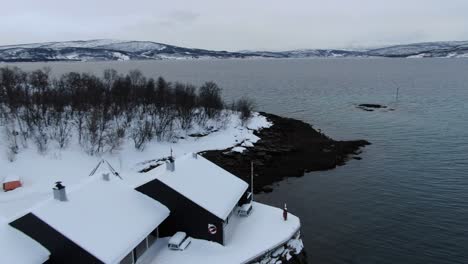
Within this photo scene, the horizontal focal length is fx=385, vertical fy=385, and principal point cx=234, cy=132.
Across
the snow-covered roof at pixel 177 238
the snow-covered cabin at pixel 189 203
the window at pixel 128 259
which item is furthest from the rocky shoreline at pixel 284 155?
the window at pixel 128 259

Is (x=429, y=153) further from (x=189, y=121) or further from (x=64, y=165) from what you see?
(x=64, y=165)

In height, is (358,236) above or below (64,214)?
below

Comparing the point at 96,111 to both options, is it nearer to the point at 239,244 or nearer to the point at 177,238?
the point at 177,238

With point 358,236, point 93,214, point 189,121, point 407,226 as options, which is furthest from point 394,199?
point 189,121

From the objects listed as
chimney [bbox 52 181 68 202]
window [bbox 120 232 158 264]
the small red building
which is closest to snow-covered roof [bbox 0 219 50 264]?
chimney [bbox 52 181 68 202]

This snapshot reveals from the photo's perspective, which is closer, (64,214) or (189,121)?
(64,214)

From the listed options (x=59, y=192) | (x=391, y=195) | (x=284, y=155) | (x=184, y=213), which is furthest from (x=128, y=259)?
(x=284, y=155)

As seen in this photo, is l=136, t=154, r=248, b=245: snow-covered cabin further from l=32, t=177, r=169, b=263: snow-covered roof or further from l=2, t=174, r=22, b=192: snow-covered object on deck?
l=2, t=174, r=22, b=192: snow-covered object on deck
